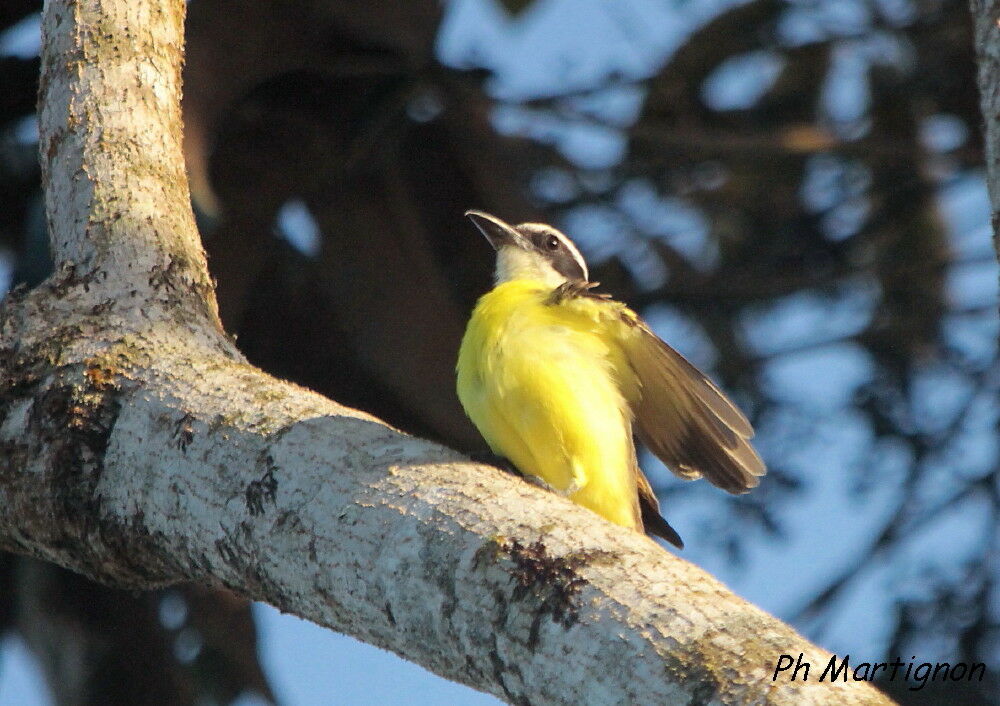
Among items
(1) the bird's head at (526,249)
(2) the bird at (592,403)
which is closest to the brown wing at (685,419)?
(2) the bird at (592,403)

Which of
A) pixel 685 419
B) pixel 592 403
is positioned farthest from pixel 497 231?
A: pixel 685 419

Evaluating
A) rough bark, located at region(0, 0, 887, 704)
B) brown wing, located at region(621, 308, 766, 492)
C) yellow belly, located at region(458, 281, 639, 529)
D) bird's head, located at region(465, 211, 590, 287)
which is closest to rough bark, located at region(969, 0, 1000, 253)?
rough bark, located at region(0, 0, 887, 704)

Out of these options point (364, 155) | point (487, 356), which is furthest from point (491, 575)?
point (364, 155)

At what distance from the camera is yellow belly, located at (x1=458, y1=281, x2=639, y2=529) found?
4168 millimetres

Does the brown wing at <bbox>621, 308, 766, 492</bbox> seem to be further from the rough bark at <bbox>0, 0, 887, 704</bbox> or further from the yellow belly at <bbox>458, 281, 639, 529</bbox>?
the rough bark at <bbox>0, 0, 887, 704</bbox>

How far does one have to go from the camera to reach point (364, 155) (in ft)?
18.5

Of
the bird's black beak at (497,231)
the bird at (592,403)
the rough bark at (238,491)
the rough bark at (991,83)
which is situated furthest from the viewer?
the bird's black beak at (497,231)

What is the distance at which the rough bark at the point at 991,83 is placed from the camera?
2.33m

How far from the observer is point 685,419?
4.25 m

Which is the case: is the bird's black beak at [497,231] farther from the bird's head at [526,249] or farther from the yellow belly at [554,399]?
the yellow belly at [554,399]

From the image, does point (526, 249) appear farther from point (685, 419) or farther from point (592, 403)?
point (685, 419)

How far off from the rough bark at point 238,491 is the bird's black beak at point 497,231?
86.7 inches

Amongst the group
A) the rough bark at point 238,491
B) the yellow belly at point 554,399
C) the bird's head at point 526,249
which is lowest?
the rough bark at point 238,491

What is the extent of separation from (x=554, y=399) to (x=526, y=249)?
1510mm
